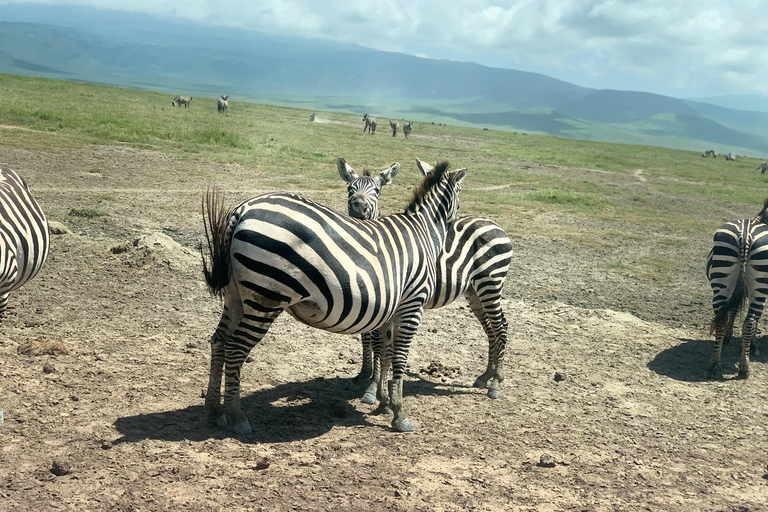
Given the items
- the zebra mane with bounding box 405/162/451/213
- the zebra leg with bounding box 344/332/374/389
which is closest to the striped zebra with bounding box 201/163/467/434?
the zebra mane with bounding box 405/162/451/213

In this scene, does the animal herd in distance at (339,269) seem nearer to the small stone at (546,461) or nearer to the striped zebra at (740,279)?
the small stone at (546,461)

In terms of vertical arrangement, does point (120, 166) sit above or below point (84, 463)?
above

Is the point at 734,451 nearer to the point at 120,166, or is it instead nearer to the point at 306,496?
the point at 306,496

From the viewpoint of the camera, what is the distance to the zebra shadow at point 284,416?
17.3 feet

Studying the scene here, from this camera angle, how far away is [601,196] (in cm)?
2486

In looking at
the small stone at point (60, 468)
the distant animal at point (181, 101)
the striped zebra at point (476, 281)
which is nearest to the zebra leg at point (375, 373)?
the striped zebra at point (476, 281)

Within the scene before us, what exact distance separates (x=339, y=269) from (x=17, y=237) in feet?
9.57

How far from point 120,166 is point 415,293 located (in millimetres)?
16280

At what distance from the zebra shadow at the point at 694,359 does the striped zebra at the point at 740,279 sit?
21 cm

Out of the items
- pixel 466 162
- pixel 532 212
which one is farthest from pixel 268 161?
pixel 466 162

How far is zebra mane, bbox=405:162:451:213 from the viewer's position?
6.42m

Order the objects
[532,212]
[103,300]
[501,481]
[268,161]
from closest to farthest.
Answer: [501,481] → [103,300] → [532,212] → [268,161]

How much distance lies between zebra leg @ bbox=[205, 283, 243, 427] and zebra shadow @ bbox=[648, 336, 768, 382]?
5542 mm

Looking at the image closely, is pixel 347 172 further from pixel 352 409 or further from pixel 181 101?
pixel 181 101
